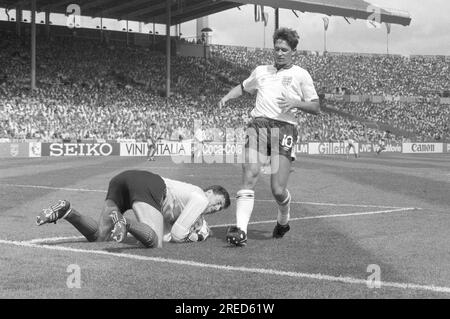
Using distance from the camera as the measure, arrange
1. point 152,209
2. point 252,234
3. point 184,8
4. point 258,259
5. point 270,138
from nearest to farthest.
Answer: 1. point 258,259
2. point 152,209
3. point 270,138
4. point 252,234
5. point 184,8

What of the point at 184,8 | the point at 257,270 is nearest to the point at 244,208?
the point at 257,270

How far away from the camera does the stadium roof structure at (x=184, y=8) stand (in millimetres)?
56062

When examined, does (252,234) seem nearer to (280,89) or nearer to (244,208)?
(244,208)

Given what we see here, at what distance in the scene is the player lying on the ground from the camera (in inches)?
289

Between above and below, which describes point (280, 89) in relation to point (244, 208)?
above

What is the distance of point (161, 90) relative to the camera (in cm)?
5903

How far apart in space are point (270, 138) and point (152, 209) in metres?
1.80

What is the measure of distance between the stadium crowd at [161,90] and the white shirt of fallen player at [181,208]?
35849mm

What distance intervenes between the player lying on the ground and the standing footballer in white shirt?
0.60 meters

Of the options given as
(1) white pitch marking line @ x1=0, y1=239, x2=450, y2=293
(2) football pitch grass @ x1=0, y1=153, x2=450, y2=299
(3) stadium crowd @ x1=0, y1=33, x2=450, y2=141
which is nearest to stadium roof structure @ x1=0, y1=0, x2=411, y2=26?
(3) stadium crowd @ x1=0, y1=33, x2=450, y2=141

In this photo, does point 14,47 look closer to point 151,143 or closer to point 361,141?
point 151,143

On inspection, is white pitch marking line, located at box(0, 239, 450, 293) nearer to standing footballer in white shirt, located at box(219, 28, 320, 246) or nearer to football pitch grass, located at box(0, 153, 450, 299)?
football pitch grass, located at box(0, 153, 450, 299)

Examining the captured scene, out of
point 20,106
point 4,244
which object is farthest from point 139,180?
point 20,106

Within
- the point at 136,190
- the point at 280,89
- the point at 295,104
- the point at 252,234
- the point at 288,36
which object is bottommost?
the point at 252,234
